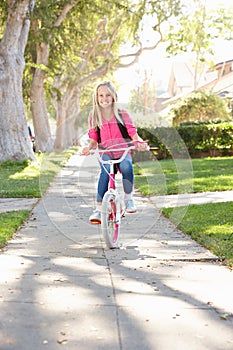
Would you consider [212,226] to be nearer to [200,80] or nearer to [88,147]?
[88,147]

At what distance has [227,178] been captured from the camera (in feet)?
48.3

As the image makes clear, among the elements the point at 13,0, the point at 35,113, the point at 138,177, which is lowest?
the point at 138,177

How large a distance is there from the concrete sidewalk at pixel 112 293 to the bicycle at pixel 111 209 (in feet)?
0.57

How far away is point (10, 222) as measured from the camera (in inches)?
330

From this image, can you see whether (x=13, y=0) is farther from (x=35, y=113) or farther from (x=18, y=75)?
(x=35, y=113)

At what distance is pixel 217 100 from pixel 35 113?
45.3 feet

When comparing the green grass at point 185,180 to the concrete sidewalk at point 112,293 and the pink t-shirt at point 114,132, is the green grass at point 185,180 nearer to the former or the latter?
the pink t-shirt at point 114,132

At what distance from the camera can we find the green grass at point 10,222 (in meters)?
7.33

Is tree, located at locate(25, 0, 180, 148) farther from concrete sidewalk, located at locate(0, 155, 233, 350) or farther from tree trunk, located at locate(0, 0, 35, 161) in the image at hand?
concrete sidewalk, located at locate(0, 155, 233, 350)

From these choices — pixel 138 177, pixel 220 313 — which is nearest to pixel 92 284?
pixel 220 313

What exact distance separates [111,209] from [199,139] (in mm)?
19301

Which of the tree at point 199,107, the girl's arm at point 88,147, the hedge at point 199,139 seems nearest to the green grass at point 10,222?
the girl's arm at point 88,147

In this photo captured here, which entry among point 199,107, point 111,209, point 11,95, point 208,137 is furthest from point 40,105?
point 111,209

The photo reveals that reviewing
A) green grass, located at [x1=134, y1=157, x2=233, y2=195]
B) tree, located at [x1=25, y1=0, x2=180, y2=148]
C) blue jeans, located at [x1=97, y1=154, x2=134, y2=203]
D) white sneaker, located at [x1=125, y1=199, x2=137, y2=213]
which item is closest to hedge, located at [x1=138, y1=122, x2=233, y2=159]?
tree, located at [x1=25, y1=0, x2=180, y2=148]
